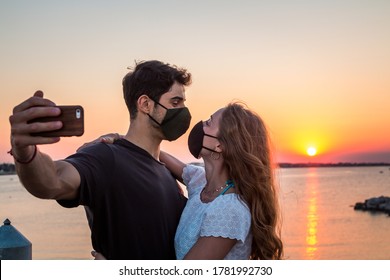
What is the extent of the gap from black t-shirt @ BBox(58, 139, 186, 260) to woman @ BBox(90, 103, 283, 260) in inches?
5.1

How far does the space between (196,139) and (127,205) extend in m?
0.70

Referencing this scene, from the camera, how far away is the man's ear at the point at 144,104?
13.3 ft

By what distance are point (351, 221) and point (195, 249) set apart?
6059cm

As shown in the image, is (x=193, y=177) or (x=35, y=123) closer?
(x=35, y=123)

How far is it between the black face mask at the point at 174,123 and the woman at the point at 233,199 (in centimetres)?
24

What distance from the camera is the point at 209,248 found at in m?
3.43

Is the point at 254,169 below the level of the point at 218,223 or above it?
above

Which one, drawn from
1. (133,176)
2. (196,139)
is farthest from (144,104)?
(133,176)

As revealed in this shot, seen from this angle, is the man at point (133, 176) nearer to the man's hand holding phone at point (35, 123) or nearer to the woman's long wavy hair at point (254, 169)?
the man's hand holding phone at point (35, 123)

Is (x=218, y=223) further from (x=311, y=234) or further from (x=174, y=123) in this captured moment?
(x=311, y=234)
